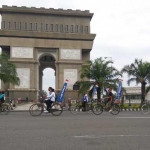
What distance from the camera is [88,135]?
8305 millimetres

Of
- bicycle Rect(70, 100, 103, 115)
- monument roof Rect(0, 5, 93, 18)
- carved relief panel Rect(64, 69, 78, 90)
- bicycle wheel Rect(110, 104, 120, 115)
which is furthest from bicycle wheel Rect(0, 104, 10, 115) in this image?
monument roof Rect(0, 5, 93, 18)

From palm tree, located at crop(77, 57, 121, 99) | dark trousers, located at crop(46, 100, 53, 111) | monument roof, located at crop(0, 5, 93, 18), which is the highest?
monument roof, located at crop(0, 5, 93, 18)

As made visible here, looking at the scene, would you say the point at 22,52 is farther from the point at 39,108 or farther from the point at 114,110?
the point at 39,108

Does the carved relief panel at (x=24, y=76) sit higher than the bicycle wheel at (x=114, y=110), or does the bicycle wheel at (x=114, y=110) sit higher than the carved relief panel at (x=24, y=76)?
the carved relief panel at (x=24, y=76)

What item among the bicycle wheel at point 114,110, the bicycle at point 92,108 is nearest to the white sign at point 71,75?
the bicycle at point 92,108

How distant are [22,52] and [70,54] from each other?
914 cm

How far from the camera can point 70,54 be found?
60719mm

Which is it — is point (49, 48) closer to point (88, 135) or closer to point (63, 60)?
point (63, 60)

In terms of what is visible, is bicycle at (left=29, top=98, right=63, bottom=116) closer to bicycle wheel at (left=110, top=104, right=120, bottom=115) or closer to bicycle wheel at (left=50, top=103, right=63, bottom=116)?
bicycle wheel at (left=50, top=103, right=63, bottom=116)

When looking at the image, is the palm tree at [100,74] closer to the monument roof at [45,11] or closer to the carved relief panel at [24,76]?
the carved relief panel at [24,76]

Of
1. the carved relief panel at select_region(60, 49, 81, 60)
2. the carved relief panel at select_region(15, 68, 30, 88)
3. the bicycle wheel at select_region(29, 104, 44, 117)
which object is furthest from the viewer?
the carved relief panel at select_region(60, 49, 81, 60)

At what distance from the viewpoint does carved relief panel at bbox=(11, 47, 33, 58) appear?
58.7 metres

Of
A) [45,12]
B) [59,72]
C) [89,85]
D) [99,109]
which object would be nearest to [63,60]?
[59,72]

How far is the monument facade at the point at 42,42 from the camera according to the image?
192ft
